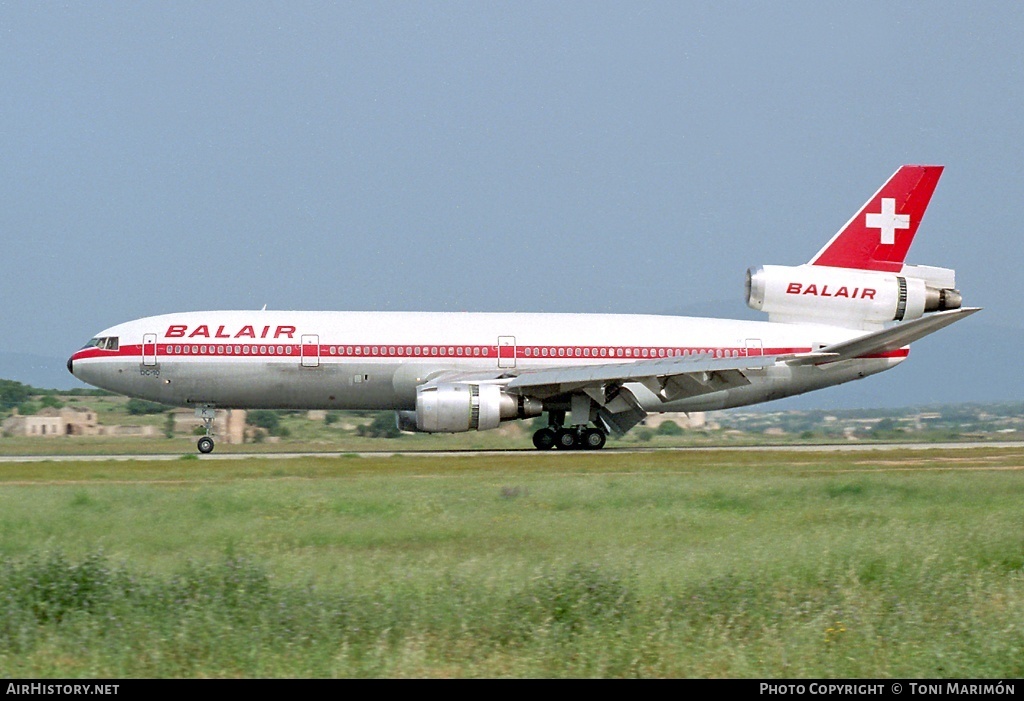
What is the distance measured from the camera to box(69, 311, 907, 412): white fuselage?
36125 mm

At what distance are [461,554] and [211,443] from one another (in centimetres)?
2253

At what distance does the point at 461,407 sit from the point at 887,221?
1521 centimetres

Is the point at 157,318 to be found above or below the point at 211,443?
above

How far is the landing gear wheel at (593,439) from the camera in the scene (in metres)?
A: 38.1

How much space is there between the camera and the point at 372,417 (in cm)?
6588

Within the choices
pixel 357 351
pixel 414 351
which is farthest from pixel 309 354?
pixel 414 351

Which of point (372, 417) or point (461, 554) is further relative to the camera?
point (372, 417)

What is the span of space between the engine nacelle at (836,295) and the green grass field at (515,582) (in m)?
17.8

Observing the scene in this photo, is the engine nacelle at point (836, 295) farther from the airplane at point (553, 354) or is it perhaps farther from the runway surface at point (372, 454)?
the runway surface at point (372, 454)

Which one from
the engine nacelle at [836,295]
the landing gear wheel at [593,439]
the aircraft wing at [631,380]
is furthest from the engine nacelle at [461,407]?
the engine nacelle at [836,295]

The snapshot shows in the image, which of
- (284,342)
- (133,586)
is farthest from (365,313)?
(133,586)
